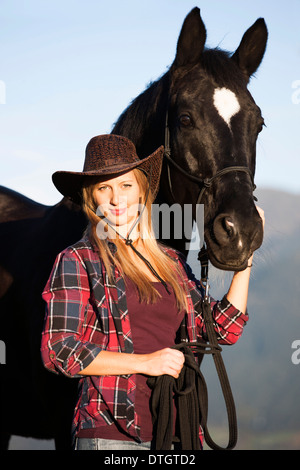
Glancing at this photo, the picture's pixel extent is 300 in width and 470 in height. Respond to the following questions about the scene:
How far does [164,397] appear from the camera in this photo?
6.40 ft

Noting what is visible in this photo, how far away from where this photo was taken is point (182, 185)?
115 inches

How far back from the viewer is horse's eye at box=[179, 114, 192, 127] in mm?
2854

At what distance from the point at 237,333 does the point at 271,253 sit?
848 millimetres

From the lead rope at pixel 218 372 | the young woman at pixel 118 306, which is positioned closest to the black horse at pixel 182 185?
the lead rope at pixel 218 372

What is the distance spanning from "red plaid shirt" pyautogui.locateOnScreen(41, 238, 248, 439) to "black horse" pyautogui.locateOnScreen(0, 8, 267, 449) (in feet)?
1.99

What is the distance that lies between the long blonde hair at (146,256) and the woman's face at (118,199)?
4cm

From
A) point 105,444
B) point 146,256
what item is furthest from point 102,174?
point 105,444

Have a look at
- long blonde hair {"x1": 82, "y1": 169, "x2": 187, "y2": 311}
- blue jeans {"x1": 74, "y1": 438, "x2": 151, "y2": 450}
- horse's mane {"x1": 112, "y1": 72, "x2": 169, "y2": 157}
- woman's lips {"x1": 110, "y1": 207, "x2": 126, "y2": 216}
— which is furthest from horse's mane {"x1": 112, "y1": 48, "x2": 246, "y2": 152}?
blue jeans {"x1": 74, "y1": 438, "x2": 151, "y2": 450}

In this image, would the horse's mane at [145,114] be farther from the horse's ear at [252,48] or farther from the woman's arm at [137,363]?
the woman's arm at [137,363]

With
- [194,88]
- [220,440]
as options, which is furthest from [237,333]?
[220,440]

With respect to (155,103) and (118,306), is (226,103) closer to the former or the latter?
(155,103)

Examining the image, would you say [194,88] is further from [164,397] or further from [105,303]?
[164,397]

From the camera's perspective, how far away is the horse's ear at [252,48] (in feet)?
10.6

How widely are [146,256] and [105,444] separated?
0.81 metres
